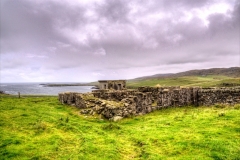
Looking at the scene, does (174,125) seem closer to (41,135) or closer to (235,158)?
(235,158)

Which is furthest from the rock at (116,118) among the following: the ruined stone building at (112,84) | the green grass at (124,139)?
the ruined stone building at (112,84)

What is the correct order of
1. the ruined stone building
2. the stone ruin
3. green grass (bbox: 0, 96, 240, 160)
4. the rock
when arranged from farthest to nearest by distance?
the ruined stone building → the stone ruin → the rock → green grass (bbox: 0, 96, 240, 160)

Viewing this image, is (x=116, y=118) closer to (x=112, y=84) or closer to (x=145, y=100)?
(x=145, y=100)

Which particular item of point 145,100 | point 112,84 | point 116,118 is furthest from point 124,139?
point 112,84

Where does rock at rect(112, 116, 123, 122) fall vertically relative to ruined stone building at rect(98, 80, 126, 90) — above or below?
below

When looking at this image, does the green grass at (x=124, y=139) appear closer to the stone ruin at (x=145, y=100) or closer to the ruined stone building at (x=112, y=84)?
the stone ruin at (x=145, y=100)

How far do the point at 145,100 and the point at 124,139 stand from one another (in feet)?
35.0

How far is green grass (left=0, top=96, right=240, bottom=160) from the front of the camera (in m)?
11.2

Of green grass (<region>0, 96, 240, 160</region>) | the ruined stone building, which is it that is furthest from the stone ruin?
the ruined stone building

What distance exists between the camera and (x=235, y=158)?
33.7 feet

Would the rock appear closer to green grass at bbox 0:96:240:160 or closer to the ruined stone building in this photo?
green grass at bbox 0:96:240:160

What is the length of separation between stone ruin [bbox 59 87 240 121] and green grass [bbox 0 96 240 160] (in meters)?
4.57

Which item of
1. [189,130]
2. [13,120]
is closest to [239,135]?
[189,130]

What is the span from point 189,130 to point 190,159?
187 inches
